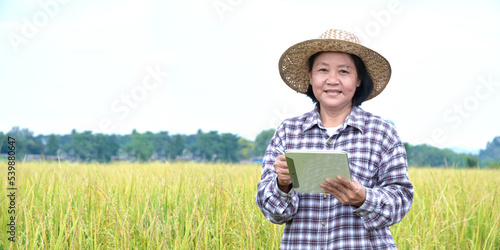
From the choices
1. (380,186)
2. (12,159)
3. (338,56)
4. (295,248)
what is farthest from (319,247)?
(12,159)

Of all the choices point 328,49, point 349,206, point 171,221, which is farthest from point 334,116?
point 171,221

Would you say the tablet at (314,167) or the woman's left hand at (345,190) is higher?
the tablet at (314,167)

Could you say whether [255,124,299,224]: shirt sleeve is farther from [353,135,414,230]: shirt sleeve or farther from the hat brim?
the hat brim

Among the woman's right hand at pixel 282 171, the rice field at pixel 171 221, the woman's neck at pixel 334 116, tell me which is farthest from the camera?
the rice field at pixel 171 221

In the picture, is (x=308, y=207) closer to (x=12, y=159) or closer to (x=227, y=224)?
(x=227, y=224)

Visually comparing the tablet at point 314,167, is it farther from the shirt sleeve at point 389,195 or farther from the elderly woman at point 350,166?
the shirt sleeve at point 389,195

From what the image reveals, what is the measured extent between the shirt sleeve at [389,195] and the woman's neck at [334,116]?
→ 0.27 meters

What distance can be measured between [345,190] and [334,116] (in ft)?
1.54

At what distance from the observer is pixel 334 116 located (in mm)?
2330

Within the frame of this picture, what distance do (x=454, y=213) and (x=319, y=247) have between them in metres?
2.95

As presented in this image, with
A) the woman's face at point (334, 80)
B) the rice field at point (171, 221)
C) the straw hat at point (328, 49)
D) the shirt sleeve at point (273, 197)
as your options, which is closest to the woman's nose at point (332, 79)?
the woman's face at point (334, 80)

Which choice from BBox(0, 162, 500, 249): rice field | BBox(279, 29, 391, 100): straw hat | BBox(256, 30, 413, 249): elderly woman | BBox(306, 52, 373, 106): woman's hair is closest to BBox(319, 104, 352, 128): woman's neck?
BBox(256, 30, 413, 249): elderly woman

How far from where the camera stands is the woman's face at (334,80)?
2.23 meters

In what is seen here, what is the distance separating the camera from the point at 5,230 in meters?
3.90
